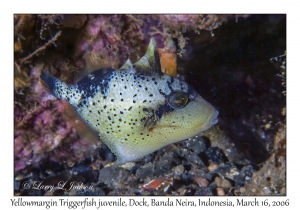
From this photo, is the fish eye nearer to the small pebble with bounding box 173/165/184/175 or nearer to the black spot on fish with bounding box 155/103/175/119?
the black spot on fish with bounding box 155/103/175/119

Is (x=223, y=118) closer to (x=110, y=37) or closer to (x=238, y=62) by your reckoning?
(x=238, y=62)

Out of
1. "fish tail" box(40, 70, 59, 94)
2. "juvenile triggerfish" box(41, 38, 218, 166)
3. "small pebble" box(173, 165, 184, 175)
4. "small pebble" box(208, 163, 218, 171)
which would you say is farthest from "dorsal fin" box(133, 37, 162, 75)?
"small pebble" box(208, 163, 218, 171)

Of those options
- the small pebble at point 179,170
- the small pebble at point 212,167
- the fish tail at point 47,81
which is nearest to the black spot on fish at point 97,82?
the fish tail at point 47,81

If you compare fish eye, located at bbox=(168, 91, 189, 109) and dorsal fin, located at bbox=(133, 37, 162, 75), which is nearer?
fish eye, located at bbox=(168, 91, 189, 109)

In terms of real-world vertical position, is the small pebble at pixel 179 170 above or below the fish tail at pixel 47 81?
below

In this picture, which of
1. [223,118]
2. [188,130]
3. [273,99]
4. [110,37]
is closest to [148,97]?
[188,130]

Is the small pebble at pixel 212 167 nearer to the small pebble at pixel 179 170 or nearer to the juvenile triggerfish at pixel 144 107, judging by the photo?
the small pebble at pixel 179 170

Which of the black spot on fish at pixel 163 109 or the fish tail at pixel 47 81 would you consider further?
the fish tail at pixel 47 81
